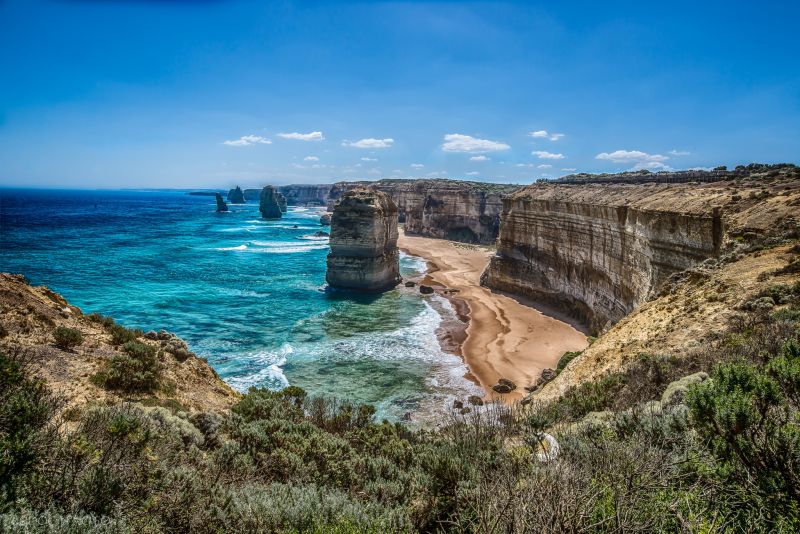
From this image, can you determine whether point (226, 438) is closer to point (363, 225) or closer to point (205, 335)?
point (205, 335)

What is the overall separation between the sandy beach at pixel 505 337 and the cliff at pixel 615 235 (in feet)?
5.87

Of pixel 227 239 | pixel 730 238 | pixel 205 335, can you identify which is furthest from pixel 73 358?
pixel 227 239

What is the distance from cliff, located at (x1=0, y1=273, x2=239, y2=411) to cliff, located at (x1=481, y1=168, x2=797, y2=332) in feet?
59.4

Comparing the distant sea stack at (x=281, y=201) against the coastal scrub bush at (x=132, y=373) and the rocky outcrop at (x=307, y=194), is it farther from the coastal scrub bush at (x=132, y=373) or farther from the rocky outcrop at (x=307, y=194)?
the coastal scrub bush at (x=132, y=373)

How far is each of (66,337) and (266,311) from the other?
830 inches

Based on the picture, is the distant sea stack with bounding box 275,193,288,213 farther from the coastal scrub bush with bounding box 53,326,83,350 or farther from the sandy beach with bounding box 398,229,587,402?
the coastal scrub bush with bounding box 53,326,83,350

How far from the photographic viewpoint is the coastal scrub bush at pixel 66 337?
10375 mm

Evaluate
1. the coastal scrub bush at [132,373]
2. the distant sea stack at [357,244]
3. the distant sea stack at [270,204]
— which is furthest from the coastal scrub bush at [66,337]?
the distant sea stack at [270,204]

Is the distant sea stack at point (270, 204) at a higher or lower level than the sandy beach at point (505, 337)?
higher

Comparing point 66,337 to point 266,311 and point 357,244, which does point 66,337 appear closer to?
point 266,311

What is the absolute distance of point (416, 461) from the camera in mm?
7316

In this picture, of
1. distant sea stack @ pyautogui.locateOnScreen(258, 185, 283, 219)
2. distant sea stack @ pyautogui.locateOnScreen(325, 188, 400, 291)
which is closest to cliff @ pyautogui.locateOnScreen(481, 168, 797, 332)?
distant sea stack @ pyautogui.locateOnScreen(325, 188, 400, 291)

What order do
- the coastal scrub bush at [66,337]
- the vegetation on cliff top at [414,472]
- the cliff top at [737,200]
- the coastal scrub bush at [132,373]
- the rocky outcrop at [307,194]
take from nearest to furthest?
the vegetation on cliff top at [414,472] < the coastal scrub bush at [132,373] < the coastal scrub bush at [66,337] < the cliff top at [737,200] < the rocky outcrop at [307,194]

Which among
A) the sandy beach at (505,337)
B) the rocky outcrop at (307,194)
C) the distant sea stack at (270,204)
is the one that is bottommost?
the sandy beach at (505,337)
